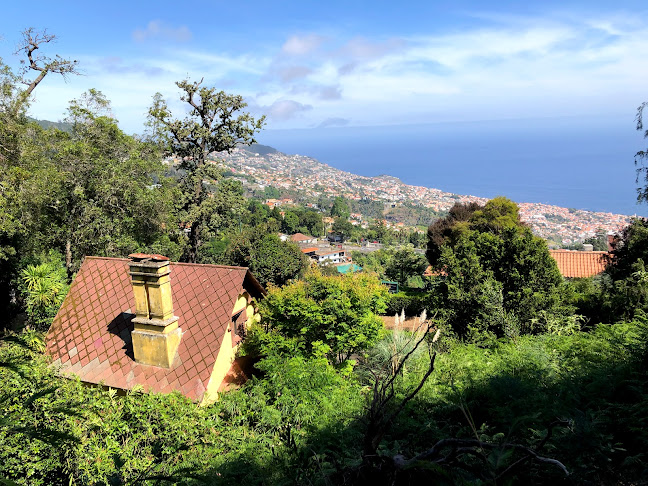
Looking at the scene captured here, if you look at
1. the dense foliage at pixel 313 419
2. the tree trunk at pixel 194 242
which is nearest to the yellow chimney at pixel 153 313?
the dense foliage at pixel 313 419

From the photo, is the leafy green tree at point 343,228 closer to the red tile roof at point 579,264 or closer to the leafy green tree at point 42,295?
the red tile roof at point 579,264

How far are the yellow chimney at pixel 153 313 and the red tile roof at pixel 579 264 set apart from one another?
2458 centimetres

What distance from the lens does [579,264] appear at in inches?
982

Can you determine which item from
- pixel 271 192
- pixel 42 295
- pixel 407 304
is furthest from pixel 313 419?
pixel 271 192

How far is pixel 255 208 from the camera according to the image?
274ft

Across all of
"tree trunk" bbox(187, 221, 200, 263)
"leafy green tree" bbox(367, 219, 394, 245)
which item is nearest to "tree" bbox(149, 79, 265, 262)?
"tree trunk" bbox(187, 221, 200, 263)

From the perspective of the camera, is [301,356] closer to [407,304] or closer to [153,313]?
[153,313]

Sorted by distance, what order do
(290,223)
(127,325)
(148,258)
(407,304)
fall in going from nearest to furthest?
(148,258) < (127,325) < (407,304) < (290,223)

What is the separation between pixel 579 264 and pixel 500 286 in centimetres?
1759

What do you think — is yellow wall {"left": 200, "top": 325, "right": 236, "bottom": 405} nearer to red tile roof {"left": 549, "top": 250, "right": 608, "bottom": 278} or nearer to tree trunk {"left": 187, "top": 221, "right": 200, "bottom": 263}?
tree trunk {"left": 187, "top": 221, "right": 200, "bottom": 263}

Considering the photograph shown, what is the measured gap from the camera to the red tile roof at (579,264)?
24453mm

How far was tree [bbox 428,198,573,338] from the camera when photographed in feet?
36.0

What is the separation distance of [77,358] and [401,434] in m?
6.89

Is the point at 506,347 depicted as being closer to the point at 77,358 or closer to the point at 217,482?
the point at 217,482
